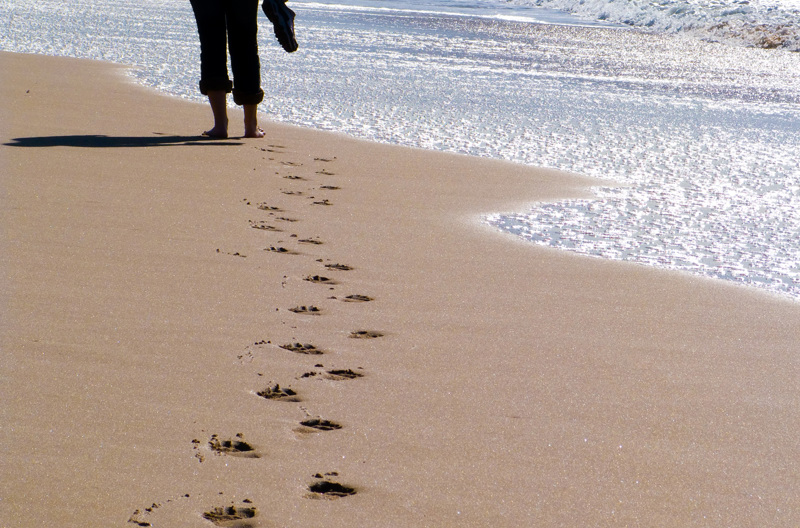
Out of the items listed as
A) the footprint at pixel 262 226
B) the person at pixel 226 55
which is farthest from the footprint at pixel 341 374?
the person at pixel 226 55

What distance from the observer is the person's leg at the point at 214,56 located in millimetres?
4953

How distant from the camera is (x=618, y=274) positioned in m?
3.13

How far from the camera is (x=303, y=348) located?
228cm

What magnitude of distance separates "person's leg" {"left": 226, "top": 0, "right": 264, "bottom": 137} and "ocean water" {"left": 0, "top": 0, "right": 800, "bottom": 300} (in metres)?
0.70

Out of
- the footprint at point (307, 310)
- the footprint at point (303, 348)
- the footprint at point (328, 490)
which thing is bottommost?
the footprint at point (328, 490)

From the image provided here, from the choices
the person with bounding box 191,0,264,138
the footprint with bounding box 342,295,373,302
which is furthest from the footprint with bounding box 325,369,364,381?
the person with bounding box 191,0,264,138

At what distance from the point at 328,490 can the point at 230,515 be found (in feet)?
0.64

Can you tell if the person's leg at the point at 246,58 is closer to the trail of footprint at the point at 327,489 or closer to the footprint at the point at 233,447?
the footprint at the point at 233,447

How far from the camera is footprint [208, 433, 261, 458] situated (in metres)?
1.75

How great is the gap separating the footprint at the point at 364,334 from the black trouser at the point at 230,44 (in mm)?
3016

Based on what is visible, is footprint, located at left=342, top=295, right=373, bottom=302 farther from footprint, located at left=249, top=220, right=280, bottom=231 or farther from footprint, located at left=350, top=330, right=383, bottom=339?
footprint, located at left=249, top=220, right=280, bottom=231

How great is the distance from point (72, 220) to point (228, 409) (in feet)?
4.84

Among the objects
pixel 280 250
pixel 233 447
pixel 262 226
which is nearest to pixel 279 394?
pixel 233 447

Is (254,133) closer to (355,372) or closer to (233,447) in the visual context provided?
(355,372)
